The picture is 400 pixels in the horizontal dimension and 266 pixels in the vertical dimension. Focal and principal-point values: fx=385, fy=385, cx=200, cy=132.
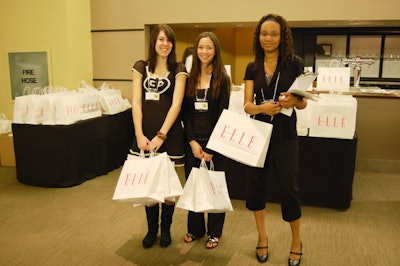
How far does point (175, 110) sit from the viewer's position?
2.23 metres

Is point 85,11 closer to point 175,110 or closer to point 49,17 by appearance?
point 49,17

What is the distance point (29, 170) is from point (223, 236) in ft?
6.76

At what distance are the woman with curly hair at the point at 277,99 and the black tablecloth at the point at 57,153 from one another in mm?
2027

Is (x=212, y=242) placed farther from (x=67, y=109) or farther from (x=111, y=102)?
(x=111, y=102)

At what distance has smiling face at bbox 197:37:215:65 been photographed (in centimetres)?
216

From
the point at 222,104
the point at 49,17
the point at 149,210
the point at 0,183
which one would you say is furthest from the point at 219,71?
the point at 49,17

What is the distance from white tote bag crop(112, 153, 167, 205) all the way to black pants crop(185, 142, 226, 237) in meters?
0.25

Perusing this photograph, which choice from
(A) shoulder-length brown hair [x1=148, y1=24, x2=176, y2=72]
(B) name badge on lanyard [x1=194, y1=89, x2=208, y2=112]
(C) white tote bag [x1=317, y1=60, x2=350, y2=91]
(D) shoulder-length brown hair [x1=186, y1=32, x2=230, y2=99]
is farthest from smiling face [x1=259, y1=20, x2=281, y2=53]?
(C) white tote bag [x1=317, y1=60, x2=350, y2=91]

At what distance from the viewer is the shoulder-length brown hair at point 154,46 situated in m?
2.23

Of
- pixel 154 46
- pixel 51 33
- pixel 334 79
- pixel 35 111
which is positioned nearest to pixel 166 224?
pixel 154 46

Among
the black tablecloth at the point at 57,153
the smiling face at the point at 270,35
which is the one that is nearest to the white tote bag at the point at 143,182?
the smiling face at the point at 270,35

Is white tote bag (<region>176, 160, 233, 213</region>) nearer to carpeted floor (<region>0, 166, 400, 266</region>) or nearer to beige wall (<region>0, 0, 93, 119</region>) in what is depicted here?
carpeted floor (<region>0, 166, 400, 266</region>)

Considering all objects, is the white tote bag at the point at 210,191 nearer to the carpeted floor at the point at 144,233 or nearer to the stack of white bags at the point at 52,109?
the carpeted floor at the point at 144,233

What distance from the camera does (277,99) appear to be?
2.04m
